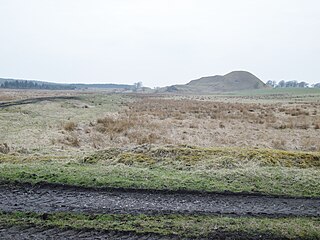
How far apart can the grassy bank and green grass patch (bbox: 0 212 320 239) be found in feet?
5.38

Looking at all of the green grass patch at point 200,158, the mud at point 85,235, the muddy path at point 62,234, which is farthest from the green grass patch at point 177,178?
the muddy path at point 62,234

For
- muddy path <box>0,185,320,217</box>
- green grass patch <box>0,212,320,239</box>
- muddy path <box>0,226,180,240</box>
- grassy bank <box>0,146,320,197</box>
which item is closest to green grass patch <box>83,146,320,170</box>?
grassy bank <box>0,146,320,197</box>

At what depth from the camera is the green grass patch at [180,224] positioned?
5895mm

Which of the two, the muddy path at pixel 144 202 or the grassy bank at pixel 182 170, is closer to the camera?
the muddy path at pixel 144 202

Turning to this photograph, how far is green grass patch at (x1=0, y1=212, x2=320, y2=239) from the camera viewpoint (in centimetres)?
589

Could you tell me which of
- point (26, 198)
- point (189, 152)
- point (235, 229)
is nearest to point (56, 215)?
point (26, 198)

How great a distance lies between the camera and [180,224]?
615 centimetres

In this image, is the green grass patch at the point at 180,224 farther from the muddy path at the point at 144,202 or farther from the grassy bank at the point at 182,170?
the grassy bank at the point at 182,170

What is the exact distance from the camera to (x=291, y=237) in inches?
227

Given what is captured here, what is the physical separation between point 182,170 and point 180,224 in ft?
12.5

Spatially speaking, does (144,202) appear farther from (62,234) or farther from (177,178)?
(62,234)

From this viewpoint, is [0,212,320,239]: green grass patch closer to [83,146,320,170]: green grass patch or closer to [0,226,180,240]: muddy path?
[0,226,180,240]: muddy path

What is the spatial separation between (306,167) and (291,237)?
5262 mm

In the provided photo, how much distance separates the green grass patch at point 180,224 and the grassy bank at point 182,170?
5.38 feet
